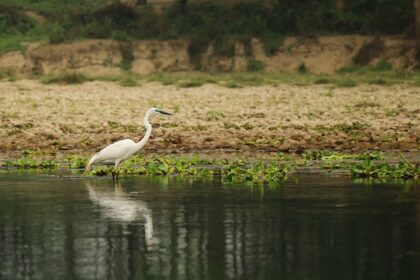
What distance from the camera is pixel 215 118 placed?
24.1 m

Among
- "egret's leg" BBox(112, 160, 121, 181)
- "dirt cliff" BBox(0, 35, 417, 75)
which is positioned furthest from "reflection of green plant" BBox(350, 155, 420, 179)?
"dirt cliff" BBox(0, 35, 417, 75)

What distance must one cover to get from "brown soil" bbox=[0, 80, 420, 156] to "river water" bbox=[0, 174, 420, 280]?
5581 mm

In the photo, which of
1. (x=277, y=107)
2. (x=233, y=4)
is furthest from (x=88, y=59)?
(x=277, y=107)

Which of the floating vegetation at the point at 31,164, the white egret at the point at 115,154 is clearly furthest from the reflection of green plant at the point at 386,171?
the floating vegetation at the point at 31,164

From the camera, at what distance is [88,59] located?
4122 centimetres

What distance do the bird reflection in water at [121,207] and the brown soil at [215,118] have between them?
6.03 metres

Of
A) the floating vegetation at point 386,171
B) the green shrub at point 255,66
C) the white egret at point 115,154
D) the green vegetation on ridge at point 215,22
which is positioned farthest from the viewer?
the green vegetation on ridge at point 215,22

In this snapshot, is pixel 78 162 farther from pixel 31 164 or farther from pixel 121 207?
pixel 121 207

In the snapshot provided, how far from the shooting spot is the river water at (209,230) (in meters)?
8.80

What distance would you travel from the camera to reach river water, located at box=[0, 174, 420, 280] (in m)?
8.80

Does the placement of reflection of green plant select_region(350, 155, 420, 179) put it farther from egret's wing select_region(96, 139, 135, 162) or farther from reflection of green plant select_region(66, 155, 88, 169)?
reflection of green plant select_region(66, 155, 88, 169)

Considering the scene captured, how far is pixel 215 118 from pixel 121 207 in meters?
11.5

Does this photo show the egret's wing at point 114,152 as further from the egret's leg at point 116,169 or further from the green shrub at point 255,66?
the green shrub at point 255,66

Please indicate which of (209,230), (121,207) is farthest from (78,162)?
(209,230)
